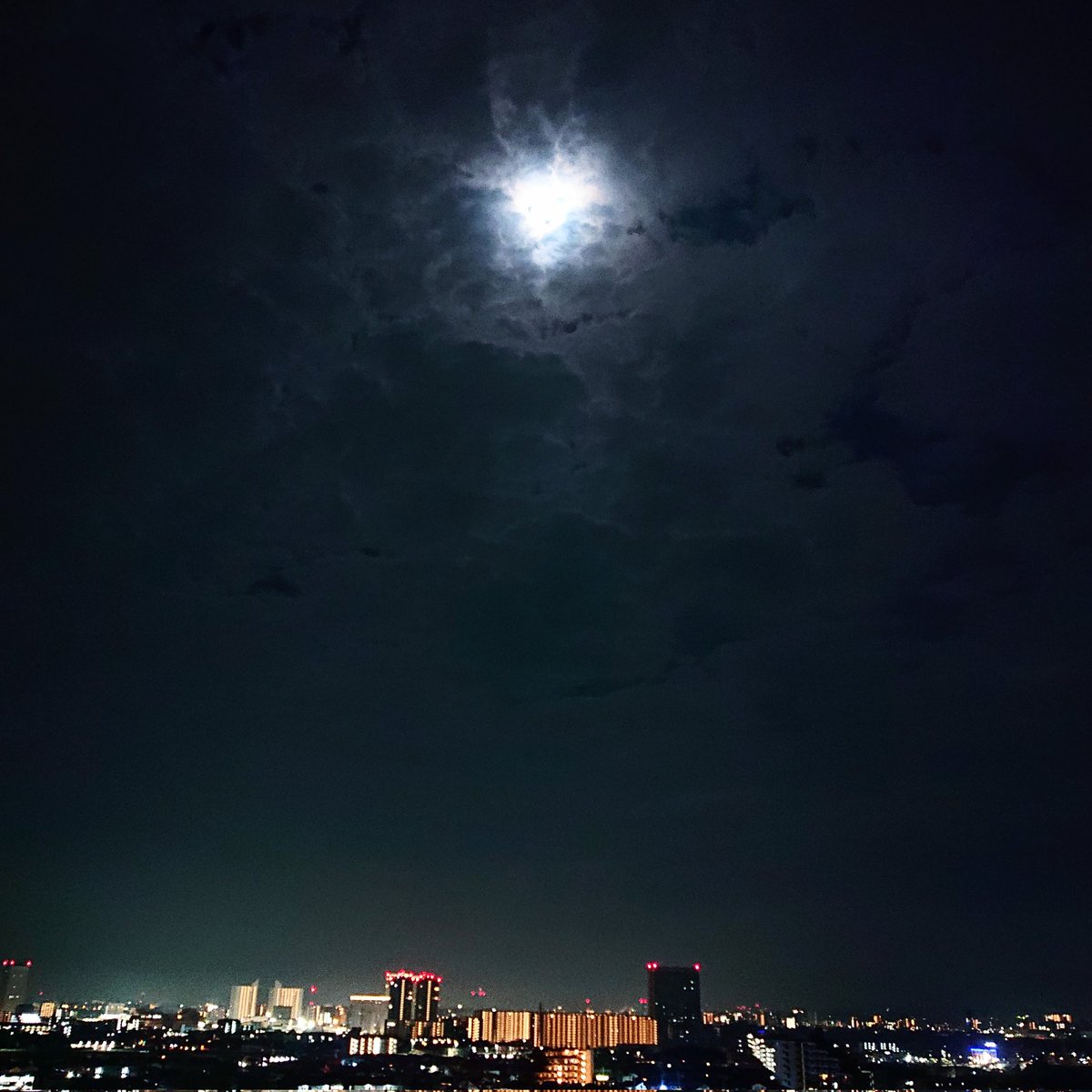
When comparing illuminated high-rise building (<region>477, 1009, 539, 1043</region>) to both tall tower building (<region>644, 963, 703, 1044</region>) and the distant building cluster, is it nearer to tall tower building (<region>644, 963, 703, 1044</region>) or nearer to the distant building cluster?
the distant building cluster

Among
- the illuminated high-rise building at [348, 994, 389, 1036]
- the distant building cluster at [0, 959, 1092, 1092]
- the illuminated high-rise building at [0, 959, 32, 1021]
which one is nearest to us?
the distant building cluster at [0, 959, 1092, 1092]

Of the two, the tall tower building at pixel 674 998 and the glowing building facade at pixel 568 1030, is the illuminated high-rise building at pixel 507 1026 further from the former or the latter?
the tall tower building at pixel 674 998

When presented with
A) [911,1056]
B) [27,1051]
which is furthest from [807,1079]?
[27,1051]

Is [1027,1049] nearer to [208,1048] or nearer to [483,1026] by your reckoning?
[483,1026]

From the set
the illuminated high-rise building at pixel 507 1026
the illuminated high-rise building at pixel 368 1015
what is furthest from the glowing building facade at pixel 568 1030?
the illuminated high-rise building at pixel 368 1015

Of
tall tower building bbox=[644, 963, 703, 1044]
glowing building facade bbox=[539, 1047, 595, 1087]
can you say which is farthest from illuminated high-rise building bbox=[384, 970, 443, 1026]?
glowing building facade bbox=[539, 1047, 595, 1087]
